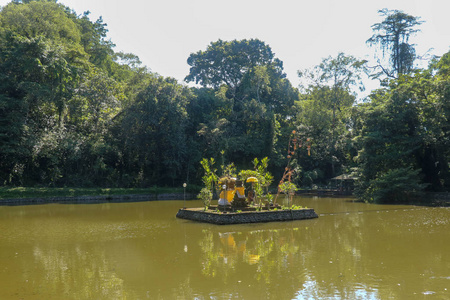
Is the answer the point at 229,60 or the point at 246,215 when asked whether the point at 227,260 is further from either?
the point at 229,60

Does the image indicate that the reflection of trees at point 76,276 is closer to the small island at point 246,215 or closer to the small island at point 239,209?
the small island at point 246,215

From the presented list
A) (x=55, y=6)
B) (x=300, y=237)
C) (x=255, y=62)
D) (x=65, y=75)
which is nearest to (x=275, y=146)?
(x=255, y=62)

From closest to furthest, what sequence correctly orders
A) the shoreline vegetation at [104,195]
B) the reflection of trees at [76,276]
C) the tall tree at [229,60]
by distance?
1. the reflection of trees at [76,276]
2. the shoreline vegetation at [104,195]
3. the tall tree at [229,60]

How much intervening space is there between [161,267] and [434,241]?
9562mm

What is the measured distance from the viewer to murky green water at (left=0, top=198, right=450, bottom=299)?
7914mm

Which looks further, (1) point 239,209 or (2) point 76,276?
(1) point 239,209

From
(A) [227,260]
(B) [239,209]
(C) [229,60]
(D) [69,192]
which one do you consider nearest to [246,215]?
(B) [239,209]

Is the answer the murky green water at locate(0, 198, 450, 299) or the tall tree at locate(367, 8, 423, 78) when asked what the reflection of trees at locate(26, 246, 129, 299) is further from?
the tall tree at locate(367, 8, 423, 78)

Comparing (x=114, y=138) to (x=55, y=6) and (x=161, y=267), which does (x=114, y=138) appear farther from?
(x=161, y=267)

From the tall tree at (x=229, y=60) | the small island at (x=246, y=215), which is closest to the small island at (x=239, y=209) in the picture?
the small island at (x=246, y=215)

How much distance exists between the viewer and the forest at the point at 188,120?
102 feet

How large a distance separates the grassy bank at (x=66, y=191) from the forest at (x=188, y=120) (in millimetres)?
2741

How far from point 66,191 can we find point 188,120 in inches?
634

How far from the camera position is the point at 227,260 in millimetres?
10898
